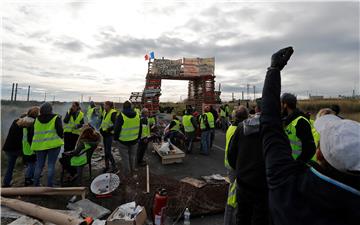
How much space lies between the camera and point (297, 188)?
127cm

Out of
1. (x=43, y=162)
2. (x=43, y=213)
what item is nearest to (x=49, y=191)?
(x=43, y=162)

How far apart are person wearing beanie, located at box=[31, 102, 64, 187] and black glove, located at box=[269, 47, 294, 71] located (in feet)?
17.2

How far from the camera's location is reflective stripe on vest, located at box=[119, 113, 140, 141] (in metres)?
6.27

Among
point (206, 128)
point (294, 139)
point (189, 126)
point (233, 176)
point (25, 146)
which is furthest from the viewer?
point (189, 126)

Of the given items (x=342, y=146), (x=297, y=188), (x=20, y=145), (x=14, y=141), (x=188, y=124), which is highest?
(x=342, y=146)

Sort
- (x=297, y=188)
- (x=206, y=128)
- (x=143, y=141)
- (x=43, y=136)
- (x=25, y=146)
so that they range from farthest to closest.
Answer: (x=206, y=128) < (x=143, y=141) < (x=25, y=146) < (x=43, y=136) < (x=297, y=188)

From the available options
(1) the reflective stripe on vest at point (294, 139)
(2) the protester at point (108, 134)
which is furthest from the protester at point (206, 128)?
(1) the reflective stripe on vest at point (294, 139)

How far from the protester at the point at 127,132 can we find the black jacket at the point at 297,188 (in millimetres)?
5130

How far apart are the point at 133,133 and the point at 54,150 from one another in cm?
199

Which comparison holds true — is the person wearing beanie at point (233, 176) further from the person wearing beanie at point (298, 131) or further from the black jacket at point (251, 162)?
the person wearing beanie at point (298, 131)

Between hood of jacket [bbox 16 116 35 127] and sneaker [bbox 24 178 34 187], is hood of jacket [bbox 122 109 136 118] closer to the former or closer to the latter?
hood of jacket [bbox 16 116 35 127]

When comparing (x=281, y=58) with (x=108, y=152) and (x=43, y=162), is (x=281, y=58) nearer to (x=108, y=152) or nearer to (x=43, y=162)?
(x=43, y=162)

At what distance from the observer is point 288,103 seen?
3691 millimetres

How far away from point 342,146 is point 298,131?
8.21 ft
